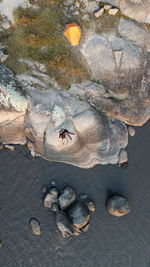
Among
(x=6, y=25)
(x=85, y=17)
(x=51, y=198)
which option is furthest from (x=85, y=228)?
(x=6, y=25)

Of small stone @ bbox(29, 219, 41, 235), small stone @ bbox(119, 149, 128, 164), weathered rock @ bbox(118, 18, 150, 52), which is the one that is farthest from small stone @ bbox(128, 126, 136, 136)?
small stone @ bbox(29, 219, 41, 235)

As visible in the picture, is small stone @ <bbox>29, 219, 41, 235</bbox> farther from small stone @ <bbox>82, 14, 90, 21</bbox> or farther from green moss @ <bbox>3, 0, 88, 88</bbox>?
small stone @ <bbox>82, 14, 90, 21</bbox>

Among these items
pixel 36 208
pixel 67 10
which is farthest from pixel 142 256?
pixel 67 10

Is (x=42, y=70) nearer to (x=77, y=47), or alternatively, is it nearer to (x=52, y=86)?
(x=52, y=86)

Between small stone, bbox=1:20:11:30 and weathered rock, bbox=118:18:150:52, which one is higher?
small stone, bbox=1:20:11:30

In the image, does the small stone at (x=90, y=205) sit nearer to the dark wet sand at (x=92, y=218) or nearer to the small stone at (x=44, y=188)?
the dark wet sand at (x=92, y=218)

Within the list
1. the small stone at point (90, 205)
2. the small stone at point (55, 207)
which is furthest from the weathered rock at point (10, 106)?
the small stone at point (90, 205)

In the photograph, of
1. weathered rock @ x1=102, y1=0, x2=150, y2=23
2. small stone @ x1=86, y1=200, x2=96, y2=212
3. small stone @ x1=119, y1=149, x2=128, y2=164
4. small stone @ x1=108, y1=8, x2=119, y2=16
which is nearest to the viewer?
weathered rock @ x1=102, y1=0, x2=150, y2=23
